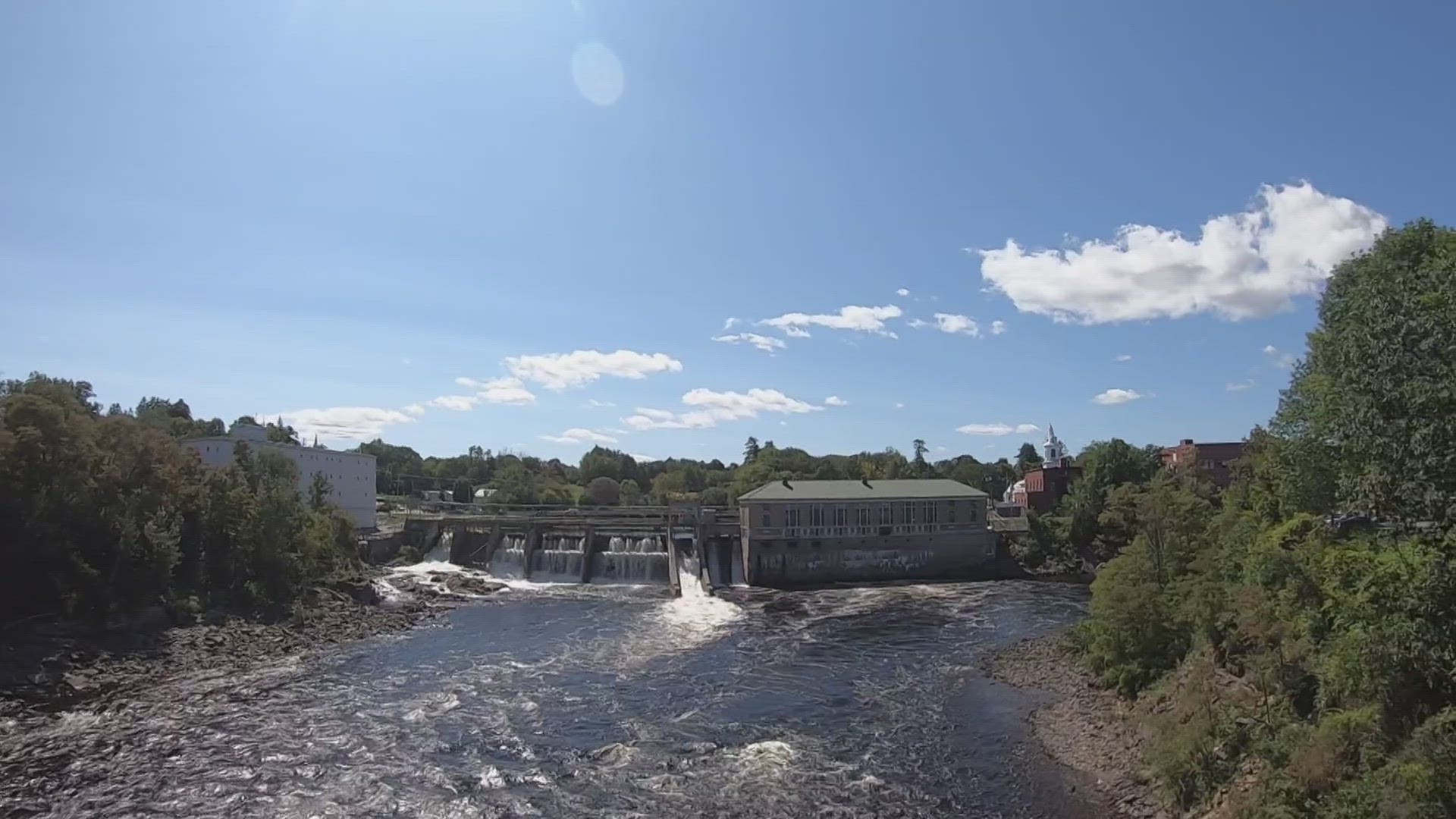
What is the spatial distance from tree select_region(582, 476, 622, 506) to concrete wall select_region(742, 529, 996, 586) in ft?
228

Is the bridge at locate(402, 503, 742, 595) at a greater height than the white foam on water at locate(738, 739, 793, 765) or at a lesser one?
greater

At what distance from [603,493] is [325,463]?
5376cm

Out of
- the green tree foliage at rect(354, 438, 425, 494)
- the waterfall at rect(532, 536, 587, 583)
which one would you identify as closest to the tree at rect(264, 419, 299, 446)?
the green tree foliage at rect(354, 438, 425, 494)

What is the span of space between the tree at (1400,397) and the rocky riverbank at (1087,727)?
27.2 ft

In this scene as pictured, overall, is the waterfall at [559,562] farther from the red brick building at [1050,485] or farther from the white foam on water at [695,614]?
the red brick building at [1050,485]

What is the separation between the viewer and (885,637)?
42469 mm

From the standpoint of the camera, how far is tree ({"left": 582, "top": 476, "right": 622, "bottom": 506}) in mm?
134000

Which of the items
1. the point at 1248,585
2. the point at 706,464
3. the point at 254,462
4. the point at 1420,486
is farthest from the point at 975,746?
the point at 706,464

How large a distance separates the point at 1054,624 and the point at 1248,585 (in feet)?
75.7

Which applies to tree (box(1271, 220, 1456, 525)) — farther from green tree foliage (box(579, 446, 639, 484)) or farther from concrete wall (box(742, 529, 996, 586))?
green tree foliage (box(579, 446, 639, 484))

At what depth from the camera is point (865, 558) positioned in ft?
222

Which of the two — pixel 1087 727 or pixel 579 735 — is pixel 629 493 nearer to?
pixel 579 735

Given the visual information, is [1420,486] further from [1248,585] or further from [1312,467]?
[1312,467]

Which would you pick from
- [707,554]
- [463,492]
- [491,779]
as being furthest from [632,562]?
[463,492]
